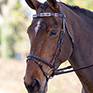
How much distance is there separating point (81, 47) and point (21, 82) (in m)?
8.51

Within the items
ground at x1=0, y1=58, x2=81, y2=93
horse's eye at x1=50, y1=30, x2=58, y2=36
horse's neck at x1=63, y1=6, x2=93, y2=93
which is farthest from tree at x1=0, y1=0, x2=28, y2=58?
horse's eye at x1=50, y1=30, x2=58, y2=36

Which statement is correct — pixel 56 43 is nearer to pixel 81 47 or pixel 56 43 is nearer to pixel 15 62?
pixel 81 47

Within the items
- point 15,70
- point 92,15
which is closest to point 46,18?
point 92,15

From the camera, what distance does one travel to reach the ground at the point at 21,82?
8.40m

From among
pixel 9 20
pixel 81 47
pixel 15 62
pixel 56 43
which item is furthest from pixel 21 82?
pixel 56 43

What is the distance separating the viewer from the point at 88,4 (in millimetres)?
8273

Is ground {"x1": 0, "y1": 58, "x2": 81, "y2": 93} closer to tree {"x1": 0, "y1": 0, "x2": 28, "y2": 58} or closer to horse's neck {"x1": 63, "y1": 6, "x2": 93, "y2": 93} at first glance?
tree {"x1": 0, "y1": 0, "x2": 28, "y2": 58}

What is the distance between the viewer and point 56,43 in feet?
8.39

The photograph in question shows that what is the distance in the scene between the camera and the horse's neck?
2816mm

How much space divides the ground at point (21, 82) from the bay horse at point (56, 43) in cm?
525

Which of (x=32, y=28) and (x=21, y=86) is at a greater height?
(x=32, y=28)

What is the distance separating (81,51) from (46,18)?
75 cm

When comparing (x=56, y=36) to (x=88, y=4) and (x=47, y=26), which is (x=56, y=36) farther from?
(x=88, y=4)

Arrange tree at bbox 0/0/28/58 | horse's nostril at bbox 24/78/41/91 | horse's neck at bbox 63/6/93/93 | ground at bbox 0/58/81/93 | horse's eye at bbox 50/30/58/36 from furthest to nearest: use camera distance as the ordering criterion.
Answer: tree at bbox 0/0/28/58, ground at bbox 0/58/81/93, horse's neck at bbox 63/6/93/93, horse's eye at bbox 50/30/58/36, horse's nostril at bbox 24/78/41/91
